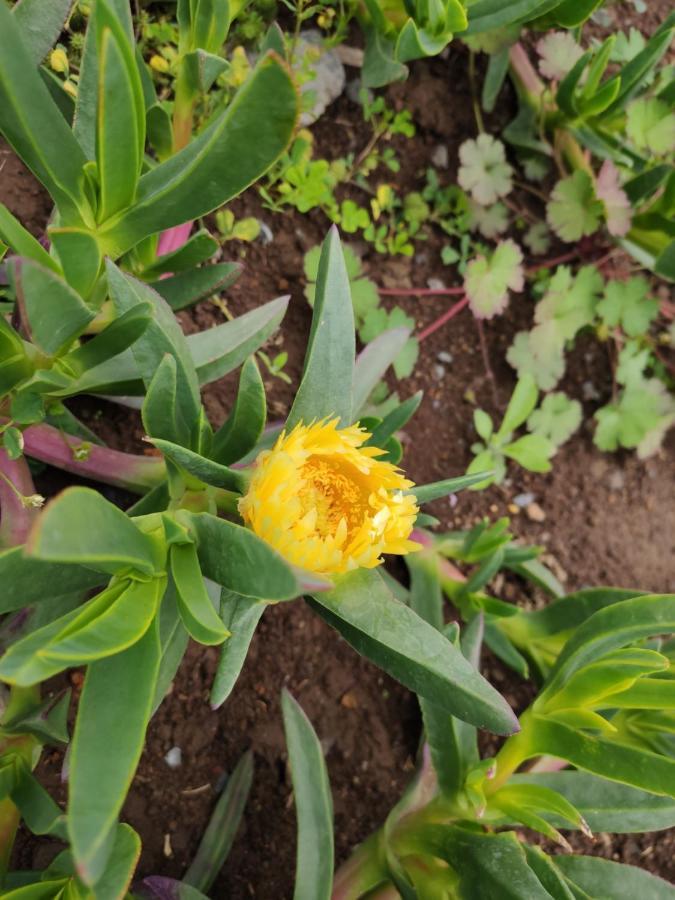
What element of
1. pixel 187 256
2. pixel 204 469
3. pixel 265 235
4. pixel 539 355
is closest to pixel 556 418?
pixel 539 355

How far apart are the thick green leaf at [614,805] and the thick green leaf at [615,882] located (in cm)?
4

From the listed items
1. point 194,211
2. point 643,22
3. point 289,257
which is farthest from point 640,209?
point 194,211

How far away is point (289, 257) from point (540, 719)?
80 cm

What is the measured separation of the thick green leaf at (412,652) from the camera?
62cm

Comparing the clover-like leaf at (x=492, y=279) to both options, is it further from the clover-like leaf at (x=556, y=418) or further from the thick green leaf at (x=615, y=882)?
the thick green leaf at (x=615, y=882)

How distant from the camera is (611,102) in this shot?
1.30 meters

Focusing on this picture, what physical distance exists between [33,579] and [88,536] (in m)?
0.16

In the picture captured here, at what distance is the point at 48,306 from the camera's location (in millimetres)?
611

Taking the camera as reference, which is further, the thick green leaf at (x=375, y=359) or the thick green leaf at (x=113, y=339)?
the thick green leaf at (x=375, y=359)

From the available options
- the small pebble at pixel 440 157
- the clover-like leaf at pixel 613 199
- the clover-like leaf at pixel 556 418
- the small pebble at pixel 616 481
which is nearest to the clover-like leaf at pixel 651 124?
the clover-like leaf at pixel 613 199

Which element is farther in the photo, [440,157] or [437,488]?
[440,157]

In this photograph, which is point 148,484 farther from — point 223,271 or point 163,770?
point 163,770

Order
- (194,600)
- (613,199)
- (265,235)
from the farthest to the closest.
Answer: (613,199), (265,235), (194,600)

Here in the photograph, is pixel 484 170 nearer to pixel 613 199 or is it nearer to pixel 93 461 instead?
pixel 613 199
